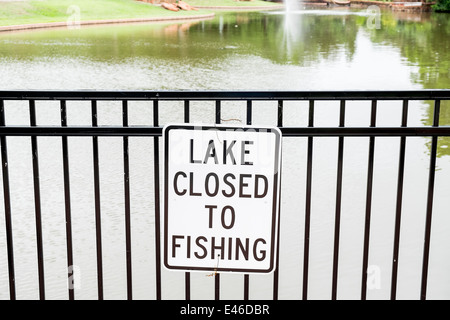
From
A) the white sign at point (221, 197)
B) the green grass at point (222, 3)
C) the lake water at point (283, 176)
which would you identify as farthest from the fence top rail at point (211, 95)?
the green grass at point (222, 3)

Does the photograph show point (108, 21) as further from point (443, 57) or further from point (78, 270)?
point (78, 270)

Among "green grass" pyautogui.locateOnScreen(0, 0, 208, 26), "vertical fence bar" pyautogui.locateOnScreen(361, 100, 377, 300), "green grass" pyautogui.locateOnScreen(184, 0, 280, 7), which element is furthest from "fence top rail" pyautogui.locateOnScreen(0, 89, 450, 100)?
"green grass" pyautogui.locateOnScreen(184, 0, 280, 7)

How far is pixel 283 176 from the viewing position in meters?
8.13

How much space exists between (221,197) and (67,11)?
4021cm

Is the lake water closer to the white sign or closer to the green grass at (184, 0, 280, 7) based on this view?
the white sign

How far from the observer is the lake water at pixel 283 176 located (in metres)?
5.44

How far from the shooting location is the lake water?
5438 millimetres

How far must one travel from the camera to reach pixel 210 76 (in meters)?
16.2

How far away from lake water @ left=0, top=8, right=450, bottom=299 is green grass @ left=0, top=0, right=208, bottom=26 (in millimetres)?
16103

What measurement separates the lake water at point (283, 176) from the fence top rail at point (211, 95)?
8.10 ft

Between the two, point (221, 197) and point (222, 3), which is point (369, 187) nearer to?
point (221, 197)

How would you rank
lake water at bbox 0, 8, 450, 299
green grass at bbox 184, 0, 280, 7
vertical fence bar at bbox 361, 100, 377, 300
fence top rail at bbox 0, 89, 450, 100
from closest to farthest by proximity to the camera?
1. fence top rail at bbox 0, 89, 450, 100
2. vertical fence bar at bbox 361, 100, 377, 300
3. lake water at bbox 0, 8, 450, 299
4. green grass at bbox 184, 0, 280, 7

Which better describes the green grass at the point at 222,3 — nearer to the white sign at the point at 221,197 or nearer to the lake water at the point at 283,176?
the lake water at the point at 283,176
